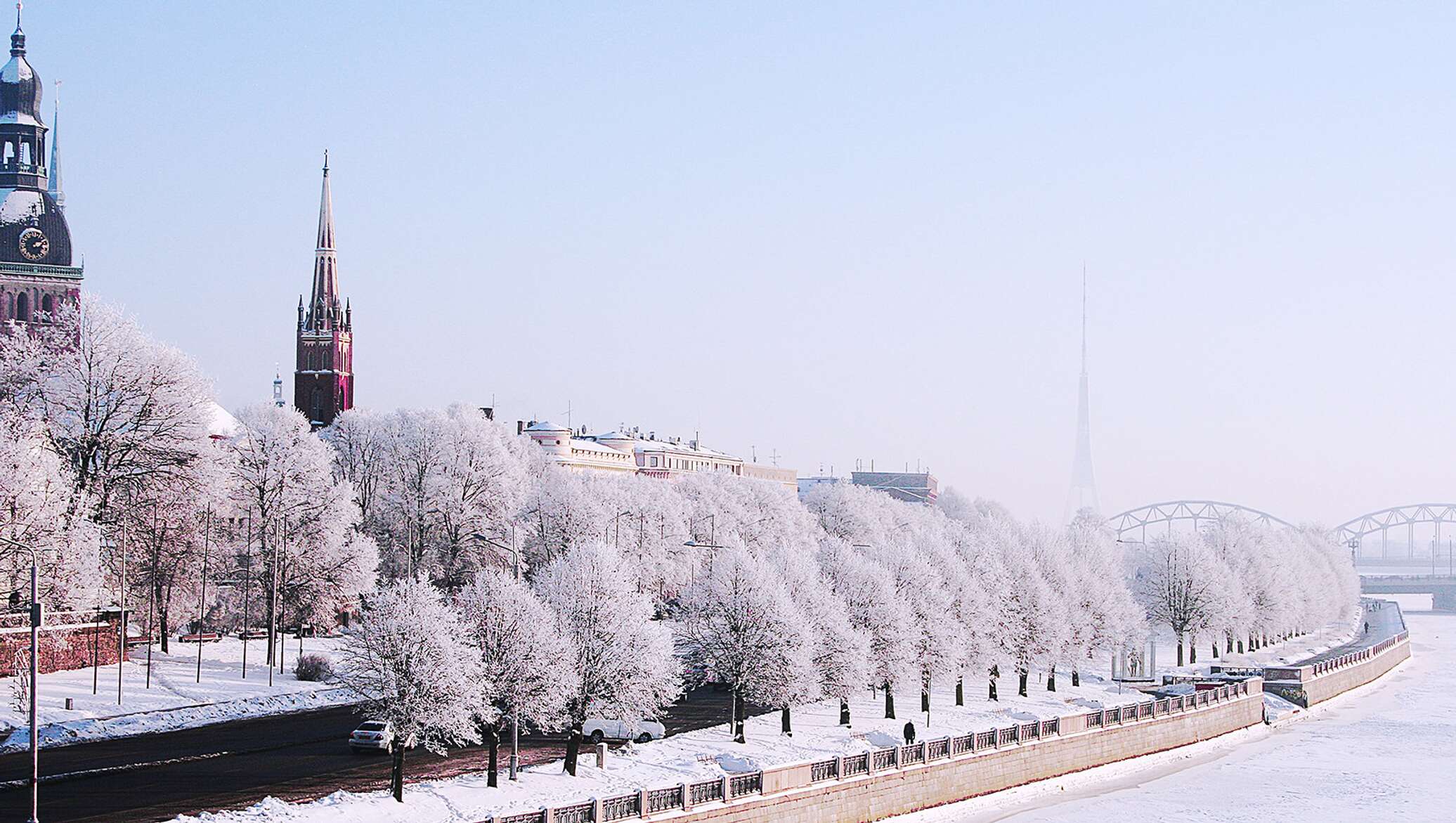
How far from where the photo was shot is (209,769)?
5450 cm

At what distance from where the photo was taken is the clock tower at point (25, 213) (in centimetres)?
14450

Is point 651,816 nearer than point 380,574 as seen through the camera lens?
Yes

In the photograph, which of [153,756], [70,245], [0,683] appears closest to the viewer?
[153,756]

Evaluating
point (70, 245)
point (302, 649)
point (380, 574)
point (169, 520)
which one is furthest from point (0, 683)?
point (70, 245)

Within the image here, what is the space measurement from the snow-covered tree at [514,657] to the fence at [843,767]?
7576 millimetres

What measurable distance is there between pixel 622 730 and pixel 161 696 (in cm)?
1991

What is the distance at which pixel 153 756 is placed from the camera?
56.9 m

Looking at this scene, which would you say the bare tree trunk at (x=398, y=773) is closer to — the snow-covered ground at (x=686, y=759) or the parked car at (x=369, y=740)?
the snow-covered ground at (x=686, y=759)

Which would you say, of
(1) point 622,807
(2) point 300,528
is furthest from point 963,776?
(2) point 300,528

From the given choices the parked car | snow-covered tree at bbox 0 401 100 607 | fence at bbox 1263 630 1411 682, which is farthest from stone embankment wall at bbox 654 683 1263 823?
snow-covered tree at bbox 0 401 100 607

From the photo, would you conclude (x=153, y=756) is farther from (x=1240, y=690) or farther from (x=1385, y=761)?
(x=1240, y=690)

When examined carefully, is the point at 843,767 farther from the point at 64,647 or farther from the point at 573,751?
the point at 64,647

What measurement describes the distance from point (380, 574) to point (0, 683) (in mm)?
41565

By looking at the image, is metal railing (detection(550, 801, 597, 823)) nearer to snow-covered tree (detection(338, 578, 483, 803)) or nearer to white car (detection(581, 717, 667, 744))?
snow-covered tree (detection(338, 578, 483, 803))
